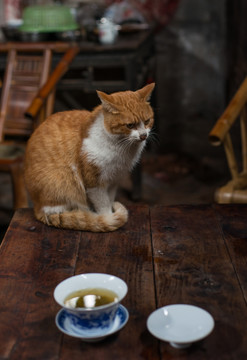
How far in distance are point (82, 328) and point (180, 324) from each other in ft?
0.74

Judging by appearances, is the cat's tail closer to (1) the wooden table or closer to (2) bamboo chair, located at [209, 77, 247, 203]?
(1) the wooden table

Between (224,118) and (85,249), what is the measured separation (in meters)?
0.99

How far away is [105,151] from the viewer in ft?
5.98

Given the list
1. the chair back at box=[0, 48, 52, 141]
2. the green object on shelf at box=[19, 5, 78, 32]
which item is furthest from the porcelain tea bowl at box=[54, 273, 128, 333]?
the green object on shelf at box=[19, 5, 78, 32]

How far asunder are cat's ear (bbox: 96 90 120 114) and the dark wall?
126 inches

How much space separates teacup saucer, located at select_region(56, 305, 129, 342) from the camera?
1182mm

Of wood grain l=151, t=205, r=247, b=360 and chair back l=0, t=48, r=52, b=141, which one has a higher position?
wood grain l=151, t=205, r=247, b=360

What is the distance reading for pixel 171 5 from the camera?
516 centimetres

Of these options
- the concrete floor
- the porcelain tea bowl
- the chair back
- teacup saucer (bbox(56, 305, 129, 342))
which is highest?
the porcelain tea bowl

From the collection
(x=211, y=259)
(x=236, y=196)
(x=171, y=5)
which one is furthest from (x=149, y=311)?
(x=171, y=5)

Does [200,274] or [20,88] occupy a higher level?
[200,274]

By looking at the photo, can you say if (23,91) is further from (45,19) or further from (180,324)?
(180,324)

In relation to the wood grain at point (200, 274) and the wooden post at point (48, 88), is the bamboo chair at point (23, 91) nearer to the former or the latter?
the wooden post at point (48, 88)

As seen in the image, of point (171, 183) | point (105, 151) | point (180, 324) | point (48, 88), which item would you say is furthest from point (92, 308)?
point (171, 183)
